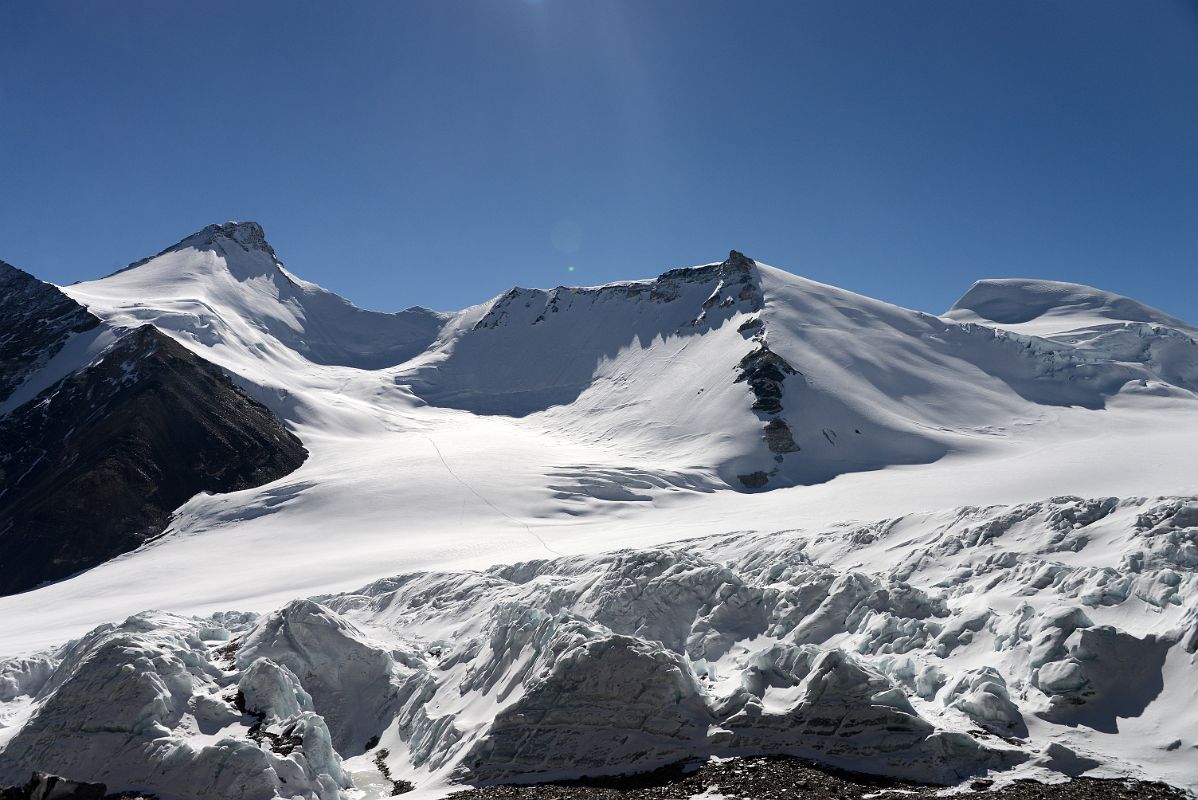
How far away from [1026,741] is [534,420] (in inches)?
3857

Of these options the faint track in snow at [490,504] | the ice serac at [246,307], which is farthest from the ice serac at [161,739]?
the ice serac at [246,307]

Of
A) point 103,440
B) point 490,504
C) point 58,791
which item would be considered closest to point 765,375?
point 490,504

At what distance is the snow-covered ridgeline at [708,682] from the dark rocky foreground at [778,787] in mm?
532

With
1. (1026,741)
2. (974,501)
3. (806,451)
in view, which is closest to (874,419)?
(806,451)

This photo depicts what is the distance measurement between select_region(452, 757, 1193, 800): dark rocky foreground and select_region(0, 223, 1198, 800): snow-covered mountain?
0.52 metres

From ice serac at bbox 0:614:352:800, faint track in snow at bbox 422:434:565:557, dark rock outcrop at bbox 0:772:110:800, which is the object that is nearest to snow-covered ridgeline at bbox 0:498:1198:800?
ice serac at bbox 0:614:352:800

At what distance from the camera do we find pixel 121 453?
72.4m

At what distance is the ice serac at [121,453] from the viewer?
6488 cm

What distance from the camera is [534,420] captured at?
114 metres

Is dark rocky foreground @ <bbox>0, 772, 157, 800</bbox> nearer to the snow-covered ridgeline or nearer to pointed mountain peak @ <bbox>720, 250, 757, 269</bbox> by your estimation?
the snow-covered ridgeline

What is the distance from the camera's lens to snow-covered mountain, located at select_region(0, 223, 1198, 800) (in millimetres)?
18438

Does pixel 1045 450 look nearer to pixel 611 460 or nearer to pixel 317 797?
pixel 611 460

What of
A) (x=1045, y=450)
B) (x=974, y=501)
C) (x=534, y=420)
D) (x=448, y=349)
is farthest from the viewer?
(x=448, y=349)

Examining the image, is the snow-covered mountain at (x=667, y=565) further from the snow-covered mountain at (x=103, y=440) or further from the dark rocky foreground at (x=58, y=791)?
the snow-covered mountain at (x=103, y=440)
